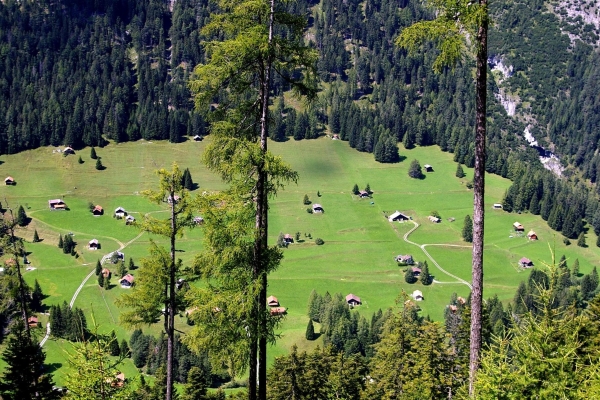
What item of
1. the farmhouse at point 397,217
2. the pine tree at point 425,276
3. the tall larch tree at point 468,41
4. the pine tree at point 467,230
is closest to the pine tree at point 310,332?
the pine tree at point 425,276

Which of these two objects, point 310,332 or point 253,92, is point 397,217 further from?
point 253,92

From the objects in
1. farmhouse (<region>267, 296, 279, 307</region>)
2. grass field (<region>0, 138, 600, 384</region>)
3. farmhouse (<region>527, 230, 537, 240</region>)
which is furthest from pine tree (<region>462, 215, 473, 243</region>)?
farmhouse (<region>267, 296, 279, 307</region>)

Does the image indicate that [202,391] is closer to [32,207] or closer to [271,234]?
[271,234]

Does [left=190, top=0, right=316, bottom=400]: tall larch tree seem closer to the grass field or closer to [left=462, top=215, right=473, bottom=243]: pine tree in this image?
the grass field

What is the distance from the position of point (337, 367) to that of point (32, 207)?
520 ft

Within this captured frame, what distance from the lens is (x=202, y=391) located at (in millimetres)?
50094

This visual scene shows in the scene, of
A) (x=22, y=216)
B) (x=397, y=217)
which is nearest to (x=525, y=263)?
(x=397, y=217)

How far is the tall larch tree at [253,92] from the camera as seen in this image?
1983 cm

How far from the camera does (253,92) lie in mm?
21234

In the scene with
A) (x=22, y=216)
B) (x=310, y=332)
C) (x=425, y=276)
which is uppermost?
(x=22, y=216)

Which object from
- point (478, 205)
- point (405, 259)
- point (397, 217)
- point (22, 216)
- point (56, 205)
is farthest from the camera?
point (397, 217)

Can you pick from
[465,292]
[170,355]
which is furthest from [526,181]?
[170,355]

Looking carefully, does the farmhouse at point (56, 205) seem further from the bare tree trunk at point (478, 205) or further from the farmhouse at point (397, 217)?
the bare tree trunk at point (478, 205)

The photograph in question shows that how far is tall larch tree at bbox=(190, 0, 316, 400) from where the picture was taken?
19828mm
